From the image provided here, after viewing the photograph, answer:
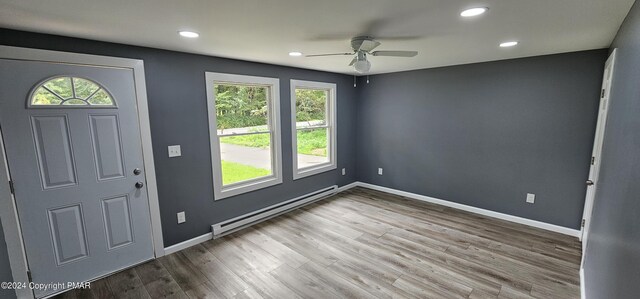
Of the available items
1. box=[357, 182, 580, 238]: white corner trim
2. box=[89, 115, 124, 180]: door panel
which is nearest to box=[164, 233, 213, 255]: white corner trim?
box=[89, 115, 124, 180]: door panel

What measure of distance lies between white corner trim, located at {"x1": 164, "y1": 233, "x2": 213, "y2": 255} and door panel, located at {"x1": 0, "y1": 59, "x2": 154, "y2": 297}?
212 mm

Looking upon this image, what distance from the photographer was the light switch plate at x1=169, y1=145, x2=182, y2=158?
2854mm

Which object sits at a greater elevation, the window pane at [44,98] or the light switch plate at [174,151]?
the window pane at [44,98]

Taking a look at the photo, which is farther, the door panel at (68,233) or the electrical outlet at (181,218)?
the electrical outlet at (181,218)

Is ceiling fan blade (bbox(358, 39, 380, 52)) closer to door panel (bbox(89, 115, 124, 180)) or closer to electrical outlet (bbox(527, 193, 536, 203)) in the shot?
door panel (bbox(89, 115, 124, 180))

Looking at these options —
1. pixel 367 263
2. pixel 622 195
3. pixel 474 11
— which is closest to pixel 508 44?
pixel 474 11

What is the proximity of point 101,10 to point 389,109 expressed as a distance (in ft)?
13.3

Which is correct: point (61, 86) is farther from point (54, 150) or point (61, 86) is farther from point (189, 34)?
point (189, 34)

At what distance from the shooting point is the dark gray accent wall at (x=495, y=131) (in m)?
3.12

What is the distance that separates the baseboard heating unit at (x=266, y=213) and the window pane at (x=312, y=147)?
1.76 ft

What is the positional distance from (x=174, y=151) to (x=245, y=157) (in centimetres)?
98

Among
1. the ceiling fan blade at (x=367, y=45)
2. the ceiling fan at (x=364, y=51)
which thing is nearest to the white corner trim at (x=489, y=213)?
the ceiling fan at (x=364, y=51)

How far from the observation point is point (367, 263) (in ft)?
8.86

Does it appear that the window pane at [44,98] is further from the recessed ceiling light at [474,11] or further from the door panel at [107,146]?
the recessed ceiling light at [474,11]
